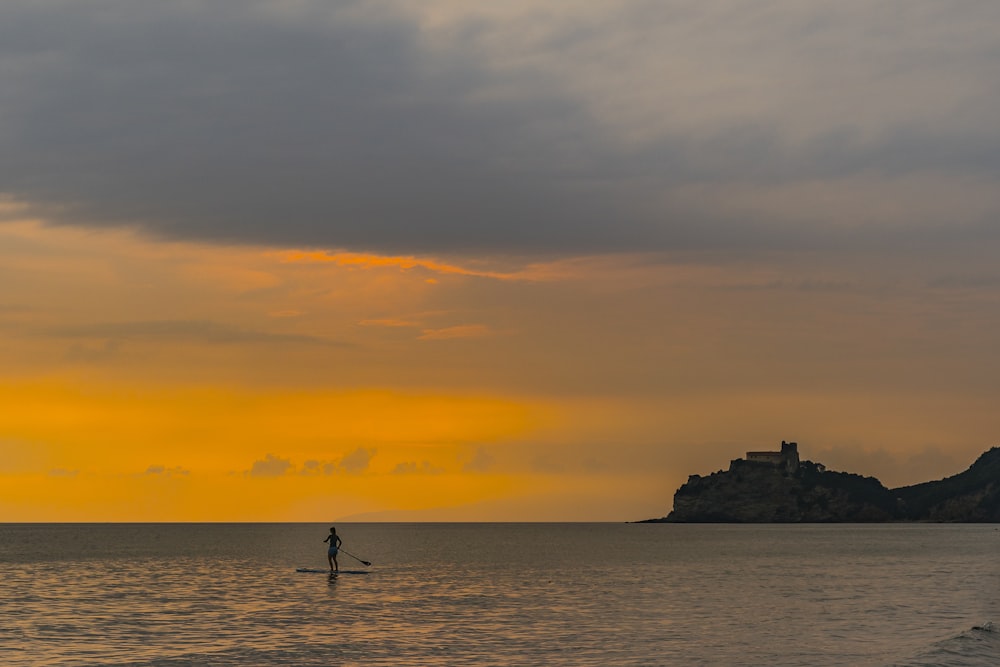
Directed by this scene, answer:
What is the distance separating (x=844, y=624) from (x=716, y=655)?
653 inches

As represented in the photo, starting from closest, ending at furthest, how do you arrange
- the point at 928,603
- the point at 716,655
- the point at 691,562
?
the point at 716,655 < the point at 928,603 < the point at 691,562

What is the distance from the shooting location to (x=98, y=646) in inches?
2019

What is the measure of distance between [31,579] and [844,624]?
74833 mm

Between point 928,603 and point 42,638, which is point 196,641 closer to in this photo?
point 42,638

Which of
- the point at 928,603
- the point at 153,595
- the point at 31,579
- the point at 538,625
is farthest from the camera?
the point at 31,579

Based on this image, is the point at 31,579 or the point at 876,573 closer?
the point at 31,579

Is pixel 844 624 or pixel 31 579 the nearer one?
pixel 844 624

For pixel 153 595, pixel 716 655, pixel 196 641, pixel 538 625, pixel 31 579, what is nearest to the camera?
pixel 716 655

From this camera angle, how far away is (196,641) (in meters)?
53.0

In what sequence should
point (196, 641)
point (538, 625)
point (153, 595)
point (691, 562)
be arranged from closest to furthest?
1. point (196, 641)
2. point (538, 625)
3. point (153, 595)
4. point (691, 562)

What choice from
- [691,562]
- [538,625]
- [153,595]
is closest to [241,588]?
[153,595]

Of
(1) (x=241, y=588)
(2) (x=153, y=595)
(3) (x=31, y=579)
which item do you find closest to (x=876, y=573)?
(1) (x=241, y=588)

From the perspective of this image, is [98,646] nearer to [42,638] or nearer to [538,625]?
[42,638]

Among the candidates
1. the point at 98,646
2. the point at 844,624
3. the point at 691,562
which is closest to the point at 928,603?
the point at 844,624
